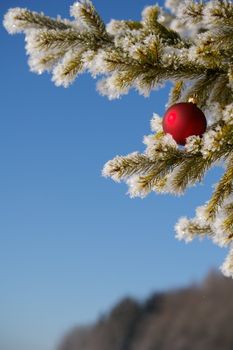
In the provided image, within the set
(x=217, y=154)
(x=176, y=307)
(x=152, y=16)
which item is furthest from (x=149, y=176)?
(x=176, y=307)

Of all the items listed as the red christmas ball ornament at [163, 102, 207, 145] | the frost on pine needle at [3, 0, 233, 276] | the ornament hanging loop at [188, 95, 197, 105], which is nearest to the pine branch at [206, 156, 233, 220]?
the frost on pine needle at [3, 0, 233, 276]

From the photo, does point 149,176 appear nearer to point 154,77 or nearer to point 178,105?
point 178,105

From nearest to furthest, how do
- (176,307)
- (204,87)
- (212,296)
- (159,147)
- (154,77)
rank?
(159,147) < (154,77) < (204,87) < (212,296) < (176,307)

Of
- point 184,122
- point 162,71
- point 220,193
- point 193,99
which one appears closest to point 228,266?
point 220,193

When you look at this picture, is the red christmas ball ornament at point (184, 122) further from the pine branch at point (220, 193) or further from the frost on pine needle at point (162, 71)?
the pine branch at point (220, 193)

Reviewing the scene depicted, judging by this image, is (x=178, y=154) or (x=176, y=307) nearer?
(x=178, y=154)

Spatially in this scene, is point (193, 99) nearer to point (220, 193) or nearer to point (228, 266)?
point (220, 193)

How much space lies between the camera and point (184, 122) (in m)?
2.39

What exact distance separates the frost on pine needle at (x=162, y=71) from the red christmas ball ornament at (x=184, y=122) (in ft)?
0.22

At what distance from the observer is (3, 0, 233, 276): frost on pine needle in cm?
241

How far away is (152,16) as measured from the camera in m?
3.30

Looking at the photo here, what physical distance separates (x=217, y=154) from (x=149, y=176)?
0.40 metres

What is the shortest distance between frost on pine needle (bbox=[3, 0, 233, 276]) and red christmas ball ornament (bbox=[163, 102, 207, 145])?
2.6 inches

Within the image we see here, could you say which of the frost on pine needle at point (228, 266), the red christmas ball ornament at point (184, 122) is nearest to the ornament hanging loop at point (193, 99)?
the red christmas ball ornament at point (184, 122)
